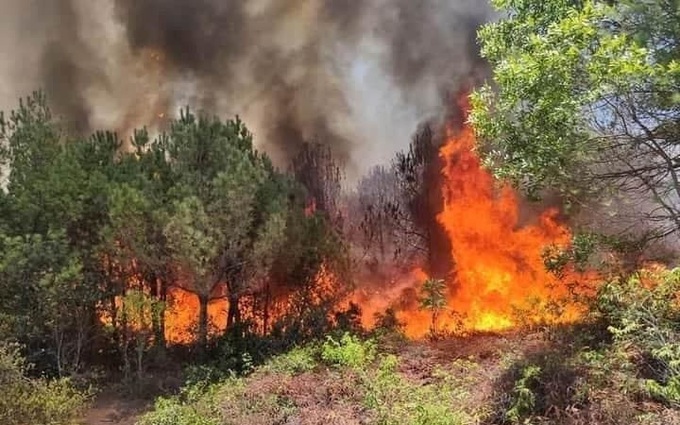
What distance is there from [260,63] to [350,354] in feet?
52.0

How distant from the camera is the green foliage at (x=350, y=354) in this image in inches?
552

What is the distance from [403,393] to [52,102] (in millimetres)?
20116

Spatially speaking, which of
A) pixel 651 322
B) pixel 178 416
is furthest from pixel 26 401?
pixel 651 322

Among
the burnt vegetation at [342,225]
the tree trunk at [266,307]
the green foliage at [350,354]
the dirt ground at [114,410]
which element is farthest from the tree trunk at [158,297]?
the green foliage at [350,354]

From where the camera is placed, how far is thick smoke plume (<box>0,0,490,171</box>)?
2461 centimetres

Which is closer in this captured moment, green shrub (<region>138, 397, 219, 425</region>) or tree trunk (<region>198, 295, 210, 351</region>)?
green shrub (<region>138, 397, 219, 425</region>)

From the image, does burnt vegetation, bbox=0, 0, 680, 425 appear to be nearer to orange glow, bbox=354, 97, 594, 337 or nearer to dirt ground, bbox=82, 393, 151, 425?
orange glow, bbox=354, 97, 594, 337

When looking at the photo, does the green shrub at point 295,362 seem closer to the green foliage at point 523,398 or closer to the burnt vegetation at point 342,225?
the burnt vegetation at point 342,225

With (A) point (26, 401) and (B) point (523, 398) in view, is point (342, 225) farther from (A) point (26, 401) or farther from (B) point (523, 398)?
(A) point (26, 401)

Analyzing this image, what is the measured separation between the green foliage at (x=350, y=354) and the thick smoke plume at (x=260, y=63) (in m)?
10.4

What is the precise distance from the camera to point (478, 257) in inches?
825

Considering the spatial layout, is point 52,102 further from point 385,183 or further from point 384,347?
point 384,347

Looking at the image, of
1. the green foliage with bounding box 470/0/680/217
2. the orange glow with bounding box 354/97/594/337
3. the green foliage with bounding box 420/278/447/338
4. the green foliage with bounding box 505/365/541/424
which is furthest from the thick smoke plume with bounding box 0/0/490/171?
the green foliage with bounding box 505/365/541/424

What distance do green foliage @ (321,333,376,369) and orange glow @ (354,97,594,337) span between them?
11.4ft
